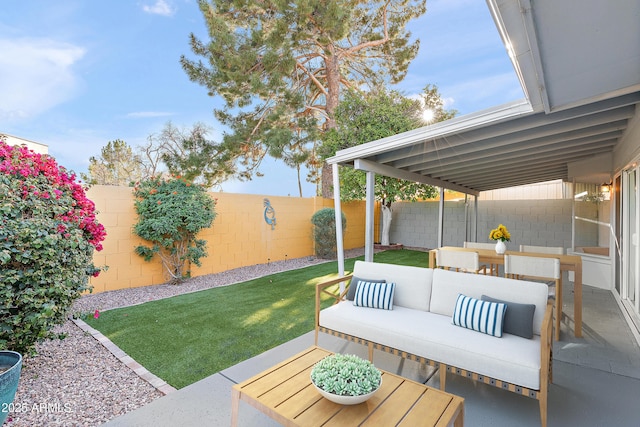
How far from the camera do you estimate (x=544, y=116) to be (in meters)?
3.71

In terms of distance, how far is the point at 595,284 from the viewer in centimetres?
632

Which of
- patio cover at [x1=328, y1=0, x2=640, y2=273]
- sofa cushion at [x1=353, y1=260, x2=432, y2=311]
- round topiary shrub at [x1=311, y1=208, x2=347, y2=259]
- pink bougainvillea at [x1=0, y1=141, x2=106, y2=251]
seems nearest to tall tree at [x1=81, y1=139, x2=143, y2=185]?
round topiary shrub at [x1=311, y1=208, x2=347, y2=259]

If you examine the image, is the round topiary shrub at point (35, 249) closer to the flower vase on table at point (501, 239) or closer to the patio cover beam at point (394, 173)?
the patio cover beam at point (394, 173)

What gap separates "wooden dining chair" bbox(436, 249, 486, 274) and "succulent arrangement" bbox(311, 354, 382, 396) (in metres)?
3.67

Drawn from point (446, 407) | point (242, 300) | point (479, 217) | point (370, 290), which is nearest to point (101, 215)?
point (242, 300)

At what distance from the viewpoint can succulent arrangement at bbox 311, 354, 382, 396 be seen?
5.99ft

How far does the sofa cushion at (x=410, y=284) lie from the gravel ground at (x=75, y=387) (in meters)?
2.59

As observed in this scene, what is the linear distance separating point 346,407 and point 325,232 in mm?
7839

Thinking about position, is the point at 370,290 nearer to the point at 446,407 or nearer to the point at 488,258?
the point at 446,407

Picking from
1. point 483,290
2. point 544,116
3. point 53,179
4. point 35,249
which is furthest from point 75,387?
point 544,116

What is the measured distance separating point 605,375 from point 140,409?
4.20m

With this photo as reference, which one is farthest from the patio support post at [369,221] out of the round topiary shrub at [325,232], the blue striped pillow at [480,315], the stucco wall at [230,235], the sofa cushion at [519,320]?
the round topiary shrub at [325,232]

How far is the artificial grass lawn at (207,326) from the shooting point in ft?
10.7

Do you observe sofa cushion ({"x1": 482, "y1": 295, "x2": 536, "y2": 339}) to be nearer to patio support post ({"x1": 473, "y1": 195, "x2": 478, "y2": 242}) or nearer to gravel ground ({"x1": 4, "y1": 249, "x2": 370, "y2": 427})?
gravel ground ({"x1": 4, "y1": 249, "x2": 370, "y2": 427})
